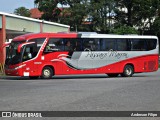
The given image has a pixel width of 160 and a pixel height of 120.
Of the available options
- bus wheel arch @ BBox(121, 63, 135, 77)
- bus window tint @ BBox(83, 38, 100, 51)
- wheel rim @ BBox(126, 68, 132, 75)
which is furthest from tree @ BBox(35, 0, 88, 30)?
bus window tint @ BBox(83, 38, 100, 51)

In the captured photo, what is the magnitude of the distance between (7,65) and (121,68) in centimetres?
794

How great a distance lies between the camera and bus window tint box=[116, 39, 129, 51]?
30094 millimetres

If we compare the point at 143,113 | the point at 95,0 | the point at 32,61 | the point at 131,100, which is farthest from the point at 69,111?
the point at 95,0

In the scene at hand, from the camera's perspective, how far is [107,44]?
29.7m

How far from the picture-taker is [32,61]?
89.1 ft

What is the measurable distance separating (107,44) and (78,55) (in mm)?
2377

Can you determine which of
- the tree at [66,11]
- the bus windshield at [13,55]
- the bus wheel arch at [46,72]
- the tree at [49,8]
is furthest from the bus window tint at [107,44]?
the tree at [49,8]

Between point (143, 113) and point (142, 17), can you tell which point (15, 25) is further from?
point (142, 17)

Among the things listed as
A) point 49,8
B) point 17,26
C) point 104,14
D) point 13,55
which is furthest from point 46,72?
point 49,8

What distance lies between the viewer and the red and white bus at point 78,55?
89.1 feet

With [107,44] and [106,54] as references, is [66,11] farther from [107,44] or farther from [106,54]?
[106,54]

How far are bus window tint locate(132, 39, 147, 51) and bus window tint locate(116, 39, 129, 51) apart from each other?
1.74 feet

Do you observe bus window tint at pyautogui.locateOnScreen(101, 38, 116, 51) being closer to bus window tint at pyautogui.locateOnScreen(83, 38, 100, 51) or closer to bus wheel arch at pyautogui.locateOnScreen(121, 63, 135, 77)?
bus window tint at pyautogui.locateOnScreen(83, 38, 100, 51)

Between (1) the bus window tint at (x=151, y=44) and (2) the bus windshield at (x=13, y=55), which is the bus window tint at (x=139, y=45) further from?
(2) the bus windshield at (x=13, y=55)
